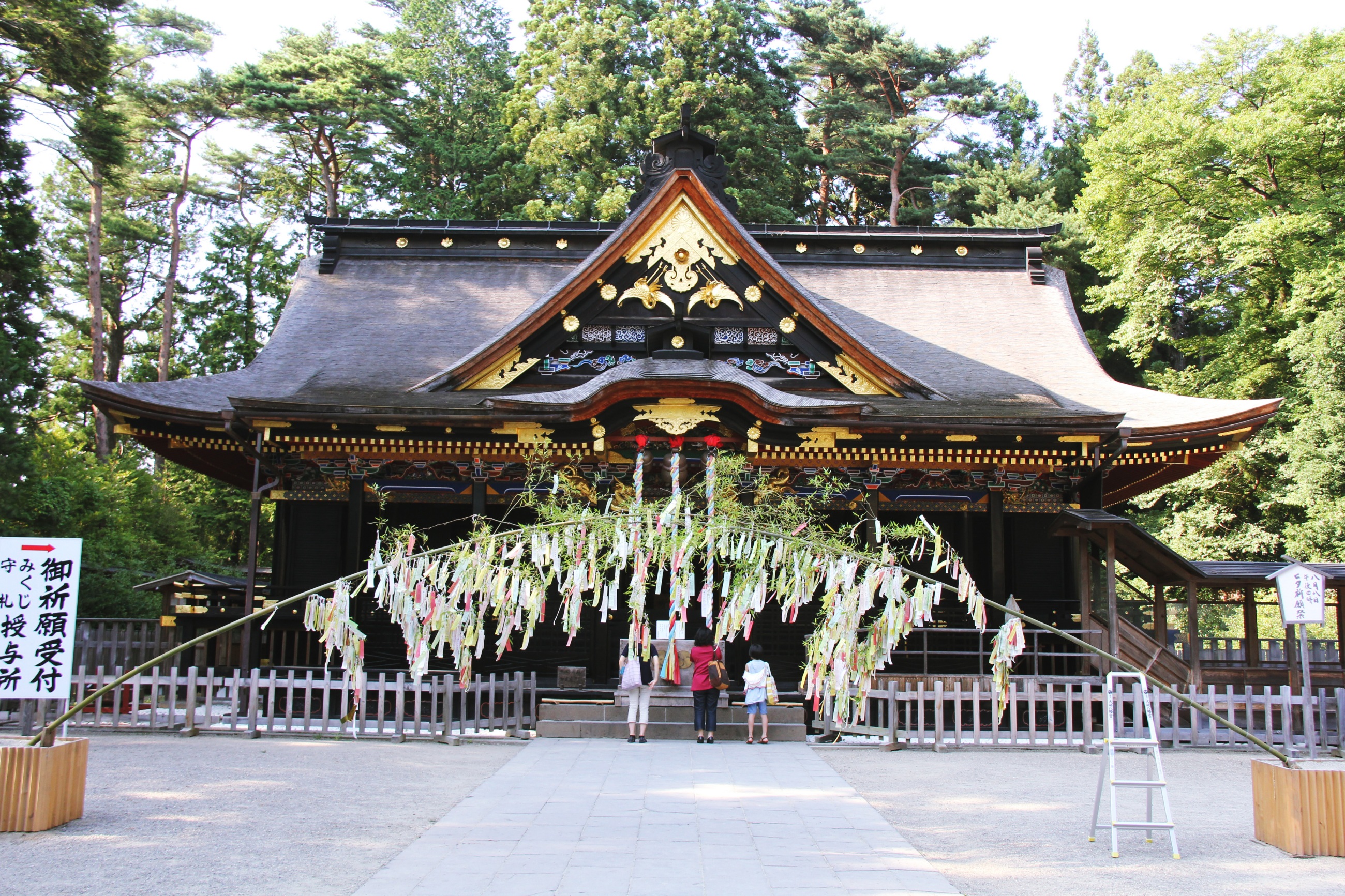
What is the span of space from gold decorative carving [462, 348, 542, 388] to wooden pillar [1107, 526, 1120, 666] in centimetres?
804

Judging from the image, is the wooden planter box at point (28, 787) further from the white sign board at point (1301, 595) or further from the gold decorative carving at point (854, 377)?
the white sign board at point (1301, 595)

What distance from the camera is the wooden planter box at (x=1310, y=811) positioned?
21.0 ft

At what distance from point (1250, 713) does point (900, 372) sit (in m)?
5.82

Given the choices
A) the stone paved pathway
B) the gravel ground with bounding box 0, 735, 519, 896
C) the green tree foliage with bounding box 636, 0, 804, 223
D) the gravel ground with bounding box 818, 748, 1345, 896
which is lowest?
the gravel ground with bounding box 818, 748, 1345, 896

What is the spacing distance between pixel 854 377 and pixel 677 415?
9.76 feet

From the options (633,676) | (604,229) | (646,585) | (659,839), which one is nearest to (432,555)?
(646,585)

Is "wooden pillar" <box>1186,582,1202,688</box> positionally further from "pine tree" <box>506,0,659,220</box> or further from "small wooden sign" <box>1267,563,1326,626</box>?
"pine tree" <box>506,0,659,220</box>

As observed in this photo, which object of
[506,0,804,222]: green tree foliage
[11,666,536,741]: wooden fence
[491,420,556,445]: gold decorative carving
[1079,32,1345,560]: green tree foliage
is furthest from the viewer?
[506,0,804,222]: green tree foliage

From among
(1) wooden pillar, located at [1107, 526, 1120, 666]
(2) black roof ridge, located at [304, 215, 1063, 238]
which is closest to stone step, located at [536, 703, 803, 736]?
(1) wooden pillar, located at [1107, 526, 1120, 666]

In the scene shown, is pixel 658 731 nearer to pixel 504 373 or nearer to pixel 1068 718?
pixel 1068 718

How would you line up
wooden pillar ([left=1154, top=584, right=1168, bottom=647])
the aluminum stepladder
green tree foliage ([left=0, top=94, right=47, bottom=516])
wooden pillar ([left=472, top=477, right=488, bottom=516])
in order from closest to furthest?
the aluminum stepladder → wooden pillar ([left=472, top=477, right=488, bottom=516]) → wooden pillar ([left=1154, top=584, right=1168, bottom=647]) → green tree foliage ([left=0, top=94, right=47, bottom=516])

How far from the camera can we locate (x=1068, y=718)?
35.4 feet

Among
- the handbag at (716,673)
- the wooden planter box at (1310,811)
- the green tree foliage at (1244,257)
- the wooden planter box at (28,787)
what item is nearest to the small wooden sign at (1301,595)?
the wooden planter box at (1310,811)

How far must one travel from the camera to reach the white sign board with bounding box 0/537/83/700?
7262mm
